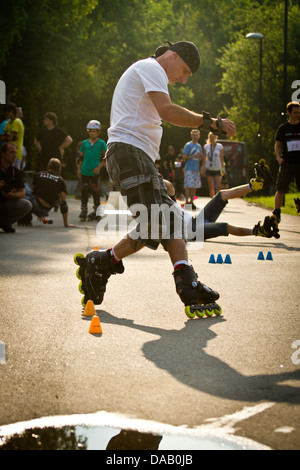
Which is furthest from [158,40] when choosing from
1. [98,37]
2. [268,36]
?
[268,36]

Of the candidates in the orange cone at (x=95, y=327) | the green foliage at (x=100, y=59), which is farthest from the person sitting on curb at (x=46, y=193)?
the green foliage at (x=100, y=59)

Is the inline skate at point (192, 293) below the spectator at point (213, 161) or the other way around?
below

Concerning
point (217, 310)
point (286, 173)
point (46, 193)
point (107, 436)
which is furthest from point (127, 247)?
point (46, 193)

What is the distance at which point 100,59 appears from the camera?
44.2m

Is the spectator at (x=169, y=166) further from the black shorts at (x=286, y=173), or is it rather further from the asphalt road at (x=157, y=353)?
the asphalt road at (x=157, y=353)

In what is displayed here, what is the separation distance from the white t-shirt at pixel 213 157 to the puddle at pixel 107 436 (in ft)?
49.4

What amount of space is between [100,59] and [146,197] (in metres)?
40.4

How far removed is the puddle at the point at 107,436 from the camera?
2805 millimetres

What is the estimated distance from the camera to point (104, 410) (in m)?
3.21

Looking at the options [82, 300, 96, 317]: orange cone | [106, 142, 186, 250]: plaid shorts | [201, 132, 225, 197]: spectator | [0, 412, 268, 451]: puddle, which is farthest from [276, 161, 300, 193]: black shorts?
[0, 412, 268, 451]: puddle

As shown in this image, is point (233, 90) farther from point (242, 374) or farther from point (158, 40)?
point (242, 374)

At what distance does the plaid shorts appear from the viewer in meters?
5.14

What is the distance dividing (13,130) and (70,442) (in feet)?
36.6

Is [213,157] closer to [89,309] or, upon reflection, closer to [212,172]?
[212,172]
